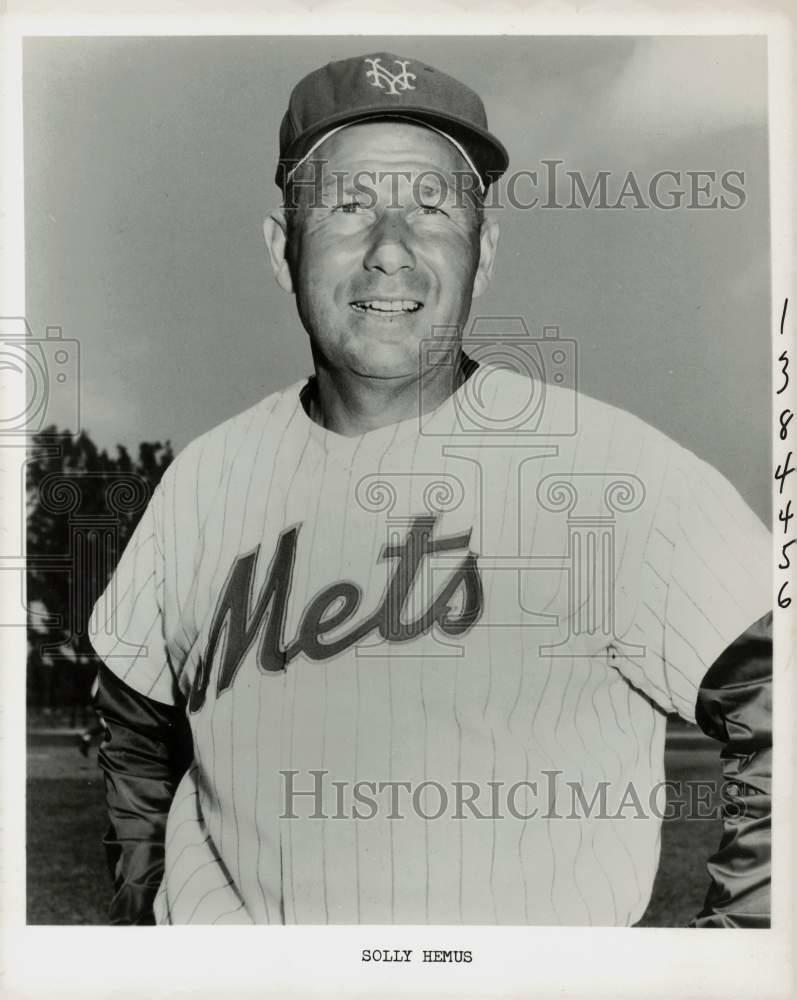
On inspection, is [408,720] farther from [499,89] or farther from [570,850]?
[499,89]

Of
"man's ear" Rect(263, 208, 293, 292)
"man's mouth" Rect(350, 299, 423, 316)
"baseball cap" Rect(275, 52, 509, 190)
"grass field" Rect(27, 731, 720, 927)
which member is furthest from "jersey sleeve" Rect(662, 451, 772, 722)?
"man's ear" Rect(263, 208, 293, 292)

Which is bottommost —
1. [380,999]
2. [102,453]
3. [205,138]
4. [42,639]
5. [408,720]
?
[380,999]

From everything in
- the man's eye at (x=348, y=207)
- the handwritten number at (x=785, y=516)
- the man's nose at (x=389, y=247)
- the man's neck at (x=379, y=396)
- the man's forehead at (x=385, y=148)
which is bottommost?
the handwritten number at (x=785, y=516)

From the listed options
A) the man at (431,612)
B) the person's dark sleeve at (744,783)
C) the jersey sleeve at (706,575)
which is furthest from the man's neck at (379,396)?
the person's dark sleeve at (744,783)

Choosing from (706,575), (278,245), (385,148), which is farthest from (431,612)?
(385,148)

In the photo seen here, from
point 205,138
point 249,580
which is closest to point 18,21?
point 205,138

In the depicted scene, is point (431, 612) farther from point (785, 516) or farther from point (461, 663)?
point (785, 516)

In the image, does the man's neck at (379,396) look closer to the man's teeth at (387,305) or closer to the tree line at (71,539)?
the man's teeth at (387,305)
